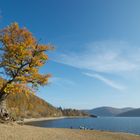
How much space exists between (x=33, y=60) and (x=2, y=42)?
5.51 metres

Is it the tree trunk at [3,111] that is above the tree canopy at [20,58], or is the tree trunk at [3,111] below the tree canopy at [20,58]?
below

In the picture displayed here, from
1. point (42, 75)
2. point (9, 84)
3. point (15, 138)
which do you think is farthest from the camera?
point (42, 75)

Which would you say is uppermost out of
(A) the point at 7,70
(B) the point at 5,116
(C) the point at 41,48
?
(C) the point at 41,48

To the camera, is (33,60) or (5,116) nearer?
(33,60)

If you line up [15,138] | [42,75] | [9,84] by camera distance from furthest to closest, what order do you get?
[42,75]
[9,84]
[15,138]

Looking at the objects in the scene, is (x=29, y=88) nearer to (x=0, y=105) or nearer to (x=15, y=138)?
(x=0, y=105)

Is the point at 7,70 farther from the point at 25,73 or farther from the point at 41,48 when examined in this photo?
the point at 41,48

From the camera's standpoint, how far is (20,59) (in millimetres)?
40188

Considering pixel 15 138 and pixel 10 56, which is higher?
pixel 10 56

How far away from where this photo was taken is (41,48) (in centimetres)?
4222

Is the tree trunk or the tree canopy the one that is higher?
the tree canopy

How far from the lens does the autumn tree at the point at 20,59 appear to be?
39.8m

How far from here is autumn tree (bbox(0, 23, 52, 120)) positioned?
39.8 meters

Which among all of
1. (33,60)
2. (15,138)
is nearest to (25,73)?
(33,60)
